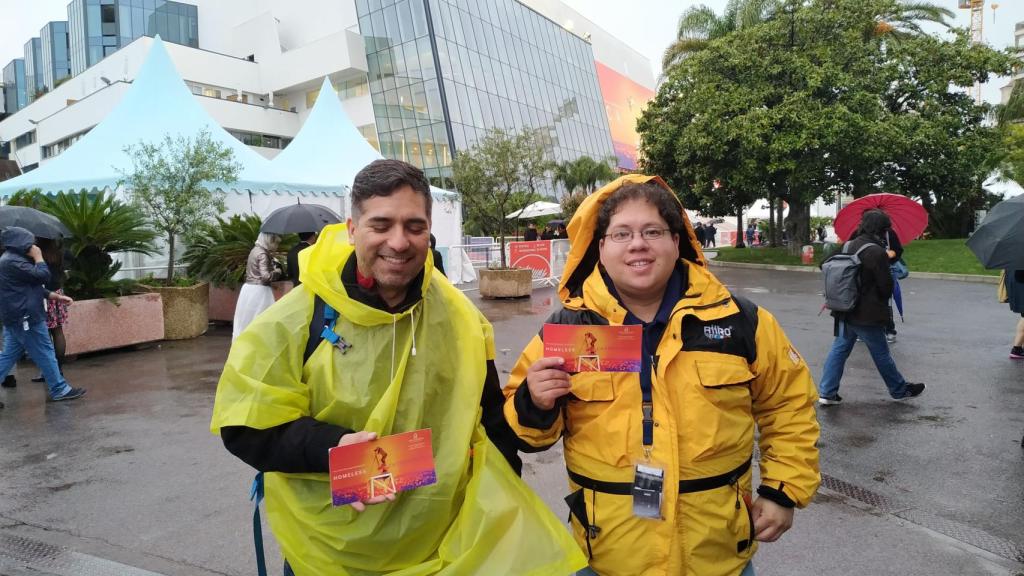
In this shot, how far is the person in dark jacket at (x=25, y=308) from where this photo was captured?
6492mm

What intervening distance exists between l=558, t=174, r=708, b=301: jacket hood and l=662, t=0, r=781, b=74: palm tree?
29.4m

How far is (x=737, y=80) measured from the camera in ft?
76.9

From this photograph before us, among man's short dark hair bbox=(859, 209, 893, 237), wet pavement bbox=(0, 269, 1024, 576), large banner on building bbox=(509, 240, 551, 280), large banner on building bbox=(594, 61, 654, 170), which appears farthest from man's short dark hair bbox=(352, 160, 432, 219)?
large banner on building bbox=(594, 61, 654, 170)

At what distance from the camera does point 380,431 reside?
1735 mm

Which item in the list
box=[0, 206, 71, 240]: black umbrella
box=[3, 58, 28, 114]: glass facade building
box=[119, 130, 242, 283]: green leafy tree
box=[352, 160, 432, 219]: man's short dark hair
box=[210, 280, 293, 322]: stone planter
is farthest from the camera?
box=[3, 58, 28, 114]: glass facade building

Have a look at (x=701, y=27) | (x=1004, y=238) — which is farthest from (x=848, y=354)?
(x=701, y=27)

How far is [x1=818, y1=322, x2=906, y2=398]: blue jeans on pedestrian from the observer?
5.96 metres

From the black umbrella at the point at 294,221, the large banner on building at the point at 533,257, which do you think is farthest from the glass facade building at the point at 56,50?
the black umbrella at the point at 294,221

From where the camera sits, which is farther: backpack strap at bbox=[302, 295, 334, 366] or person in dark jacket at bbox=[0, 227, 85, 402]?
person in dark jacket at bbox=[0, 227, 85, 402]

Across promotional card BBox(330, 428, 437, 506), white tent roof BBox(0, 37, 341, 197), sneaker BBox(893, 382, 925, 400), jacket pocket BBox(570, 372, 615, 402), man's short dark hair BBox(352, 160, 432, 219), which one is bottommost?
sneaker BBox(893, 382, 925, 400)

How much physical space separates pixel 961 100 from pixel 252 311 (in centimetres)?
2611

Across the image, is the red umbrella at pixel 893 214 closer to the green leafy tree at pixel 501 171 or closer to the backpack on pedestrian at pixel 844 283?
the backpack on pedestrian at pixel 844 283

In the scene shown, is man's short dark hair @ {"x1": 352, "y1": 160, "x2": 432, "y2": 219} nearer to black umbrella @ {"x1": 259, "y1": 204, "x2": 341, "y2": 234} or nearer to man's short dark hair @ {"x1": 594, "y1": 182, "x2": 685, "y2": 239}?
man's short dark hair @ {"x1": 594, "y1": 182, "x2": 685, "y2": 239}

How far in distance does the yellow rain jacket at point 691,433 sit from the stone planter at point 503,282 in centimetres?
1225
